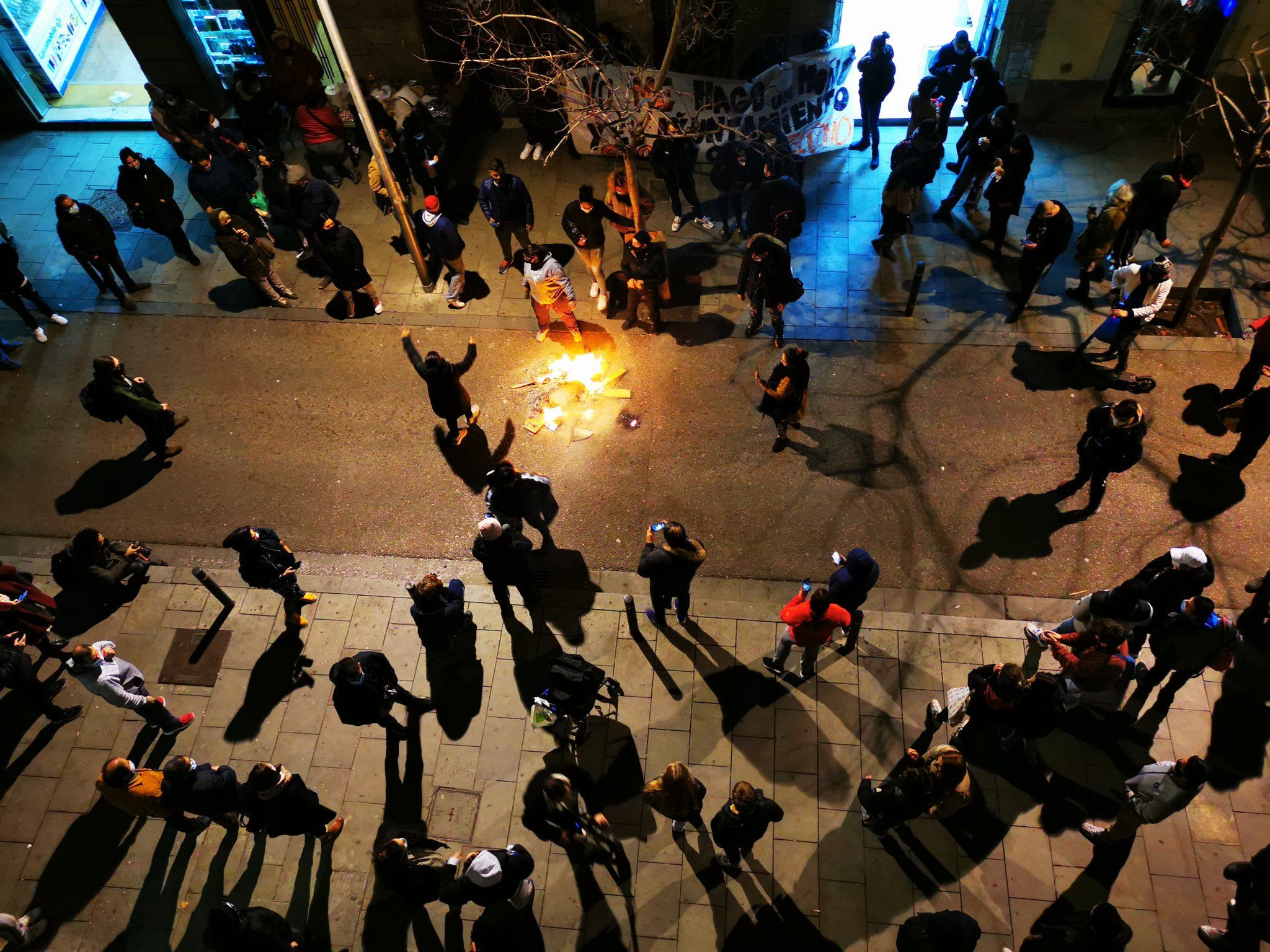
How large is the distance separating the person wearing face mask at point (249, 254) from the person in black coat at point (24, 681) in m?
5.78

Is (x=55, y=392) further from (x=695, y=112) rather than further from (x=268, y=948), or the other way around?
(x=695, y=112)

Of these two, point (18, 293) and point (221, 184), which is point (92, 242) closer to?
point (18, 293)

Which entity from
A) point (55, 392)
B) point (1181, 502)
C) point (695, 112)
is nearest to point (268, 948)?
point (55, 392)

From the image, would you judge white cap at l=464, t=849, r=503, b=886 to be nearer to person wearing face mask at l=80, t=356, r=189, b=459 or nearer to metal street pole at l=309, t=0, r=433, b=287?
person wearing face mask at l=80, t=356, r=189, b=459

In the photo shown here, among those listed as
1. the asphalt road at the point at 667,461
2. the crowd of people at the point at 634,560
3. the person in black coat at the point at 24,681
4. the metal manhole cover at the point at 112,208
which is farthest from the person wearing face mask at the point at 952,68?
the person in black coat at the point at 24,681

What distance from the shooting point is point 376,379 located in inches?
468

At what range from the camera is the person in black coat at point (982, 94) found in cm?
1238

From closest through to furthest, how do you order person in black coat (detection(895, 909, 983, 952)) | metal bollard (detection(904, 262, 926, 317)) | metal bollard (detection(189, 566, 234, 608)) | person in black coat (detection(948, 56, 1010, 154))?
person in black coat (detection(895, 909, 983, 952)) < metal bollard (detection(189, 566, 234, 608)) < metal bollard (detection(904, 262, 926, 317)) < person in black coat (detection(948, 56, 1010, 154))

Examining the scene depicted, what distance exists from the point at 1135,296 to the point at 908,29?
8047 millimetres

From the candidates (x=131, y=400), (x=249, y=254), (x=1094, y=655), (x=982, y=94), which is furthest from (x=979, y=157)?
(x=131, y=400)

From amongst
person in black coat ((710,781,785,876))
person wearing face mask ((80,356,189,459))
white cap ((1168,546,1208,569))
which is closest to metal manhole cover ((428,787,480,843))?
person in black coat ((710,781,785,876))

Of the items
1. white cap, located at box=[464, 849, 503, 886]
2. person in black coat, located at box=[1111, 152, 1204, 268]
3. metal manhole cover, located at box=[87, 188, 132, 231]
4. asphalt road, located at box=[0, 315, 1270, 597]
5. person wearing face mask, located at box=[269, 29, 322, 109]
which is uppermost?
person wearing face mask, located at box=[269, 29, 322, 109]

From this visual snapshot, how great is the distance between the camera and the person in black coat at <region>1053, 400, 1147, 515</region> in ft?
28.2

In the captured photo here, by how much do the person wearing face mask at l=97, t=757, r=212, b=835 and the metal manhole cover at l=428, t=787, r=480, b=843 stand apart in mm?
2267
